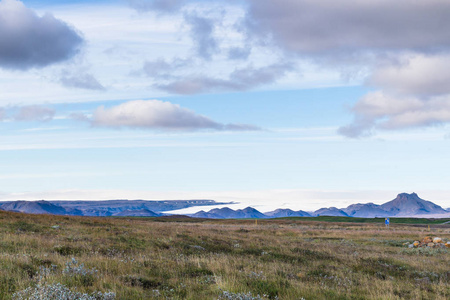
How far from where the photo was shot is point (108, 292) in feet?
29.0

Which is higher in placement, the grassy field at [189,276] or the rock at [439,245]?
the grassy field at [189,276]

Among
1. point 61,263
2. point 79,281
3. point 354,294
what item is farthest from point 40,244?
point 354,294

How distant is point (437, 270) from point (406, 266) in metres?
1.44

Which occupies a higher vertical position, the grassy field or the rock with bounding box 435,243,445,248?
the grassy field

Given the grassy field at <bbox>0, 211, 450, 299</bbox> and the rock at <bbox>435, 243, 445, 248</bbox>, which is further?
the rock at <bbox>435, 243, 445, 248</bbox>

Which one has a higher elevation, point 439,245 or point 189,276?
point 189,276

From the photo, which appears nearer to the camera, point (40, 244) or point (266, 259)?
point (40, 244)

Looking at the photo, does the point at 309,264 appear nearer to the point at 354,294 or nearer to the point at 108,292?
the point at 354,294

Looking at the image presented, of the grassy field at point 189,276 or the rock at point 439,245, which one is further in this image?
the rock at point 439,245

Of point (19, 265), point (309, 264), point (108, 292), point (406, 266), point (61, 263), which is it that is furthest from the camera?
point (406, 266)

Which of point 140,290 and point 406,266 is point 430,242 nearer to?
point 406,266

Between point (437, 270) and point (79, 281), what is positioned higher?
point (79, 281)

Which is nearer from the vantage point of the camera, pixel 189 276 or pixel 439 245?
pixel 189 276

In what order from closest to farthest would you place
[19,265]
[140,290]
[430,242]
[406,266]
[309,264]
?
[140,290] < [19,265] < [309,264] < [406,266] < [430,242]
